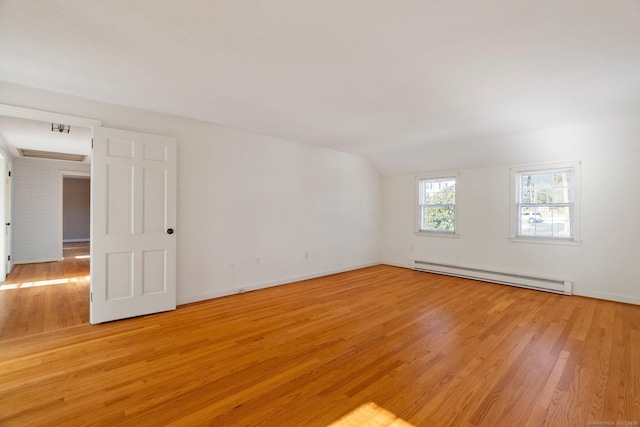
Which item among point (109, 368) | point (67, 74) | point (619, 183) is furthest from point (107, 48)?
point (619, 183)

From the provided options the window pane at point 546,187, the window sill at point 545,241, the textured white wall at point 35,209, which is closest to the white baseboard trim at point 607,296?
the window sill at point 545,241

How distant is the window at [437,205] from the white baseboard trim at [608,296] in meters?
2.14

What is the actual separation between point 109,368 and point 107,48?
253 centimetres

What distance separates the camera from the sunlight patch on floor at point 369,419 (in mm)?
1690

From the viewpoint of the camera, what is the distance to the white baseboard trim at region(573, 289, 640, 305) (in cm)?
393

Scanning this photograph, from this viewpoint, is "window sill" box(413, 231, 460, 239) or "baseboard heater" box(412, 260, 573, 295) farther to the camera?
"window sill" box(413, 231, 460, 239)

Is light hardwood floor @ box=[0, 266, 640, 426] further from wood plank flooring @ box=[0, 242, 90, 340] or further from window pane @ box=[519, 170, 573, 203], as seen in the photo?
window pane @ box=[519, 170, 573, 203]

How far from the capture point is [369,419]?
68.2 inches

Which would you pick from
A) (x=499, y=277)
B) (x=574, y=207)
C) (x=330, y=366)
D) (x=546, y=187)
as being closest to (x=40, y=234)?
(x=330, y=366)

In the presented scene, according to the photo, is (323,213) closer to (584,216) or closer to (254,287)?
(254,287)

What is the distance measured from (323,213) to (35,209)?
6.80 meters

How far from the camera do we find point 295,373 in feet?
7.31

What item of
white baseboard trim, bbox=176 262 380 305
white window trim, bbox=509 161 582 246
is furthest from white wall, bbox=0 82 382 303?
white window trim, bbox=509 161 582 246

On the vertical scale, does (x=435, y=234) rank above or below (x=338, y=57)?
below
